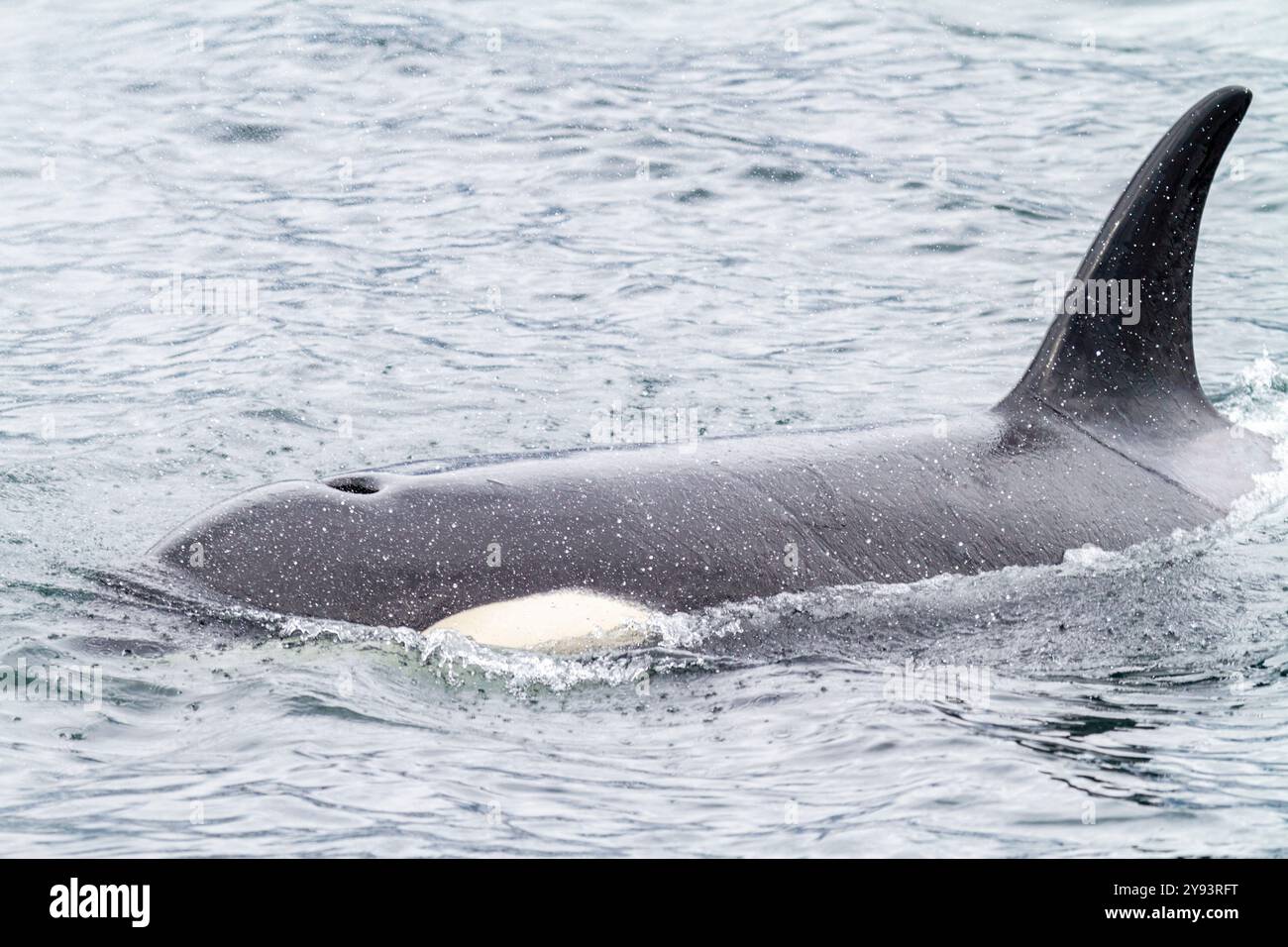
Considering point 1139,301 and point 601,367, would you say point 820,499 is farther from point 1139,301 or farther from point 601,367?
point 601,367

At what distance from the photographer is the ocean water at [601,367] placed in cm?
612

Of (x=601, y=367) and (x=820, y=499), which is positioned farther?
(x=601, y=367)

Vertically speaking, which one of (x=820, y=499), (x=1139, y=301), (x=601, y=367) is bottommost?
(x=601, y=367)

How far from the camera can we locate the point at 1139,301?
893 centimetres

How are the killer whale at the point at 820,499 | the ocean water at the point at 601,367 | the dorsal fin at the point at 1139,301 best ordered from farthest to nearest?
the dorsal fin at the point at 1139,301, the killer whale at the point at 820,499, the ocean water at the point at 601,367

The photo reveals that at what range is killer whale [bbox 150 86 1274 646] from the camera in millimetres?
7379

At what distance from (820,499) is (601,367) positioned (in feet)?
19.6

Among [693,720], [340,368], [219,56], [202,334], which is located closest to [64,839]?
[693,720]

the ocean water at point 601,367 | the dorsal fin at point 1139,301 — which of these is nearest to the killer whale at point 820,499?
the dorsal fin at point 1139,301

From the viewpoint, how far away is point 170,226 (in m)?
17.2

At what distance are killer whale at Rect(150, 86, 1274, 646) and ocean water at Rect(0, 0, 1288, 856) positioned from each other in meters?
0.18

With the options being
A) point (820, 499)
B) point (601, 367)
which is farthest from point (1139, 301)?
point (601, 367)

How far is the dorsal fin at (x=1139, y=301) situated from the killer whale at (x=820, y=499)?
12 mm

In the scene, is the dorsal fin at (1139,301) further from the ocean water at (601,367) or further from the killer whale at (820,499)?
the ocean water at (601,367)
